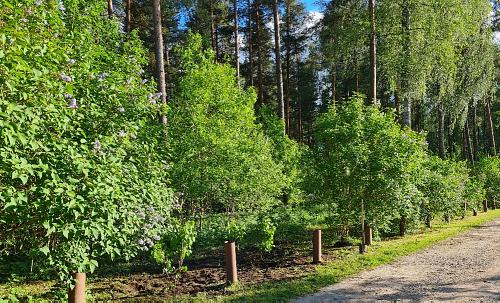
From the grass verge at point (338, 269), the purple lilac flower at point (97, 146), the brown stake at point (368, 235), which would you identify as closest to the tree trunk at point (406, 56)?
the grass verge at point (338, 269)

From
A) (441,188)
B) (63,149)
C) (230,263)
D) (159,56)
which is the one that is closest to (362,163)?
(230,263)

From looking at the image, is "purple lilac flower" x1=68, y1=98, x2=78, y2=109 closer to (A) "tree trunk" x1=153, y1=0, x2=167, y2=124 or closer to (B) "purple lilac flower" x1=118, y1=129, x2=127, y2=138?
(B) "purple lilac flower" x1=118, y1=129, x2=127, y2=138

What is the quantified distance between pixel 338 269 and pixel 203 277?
2655 mm

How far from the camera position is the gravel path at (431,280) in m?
6.34

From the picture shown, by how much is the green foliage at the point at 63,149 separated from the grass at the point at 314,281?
1177 mm

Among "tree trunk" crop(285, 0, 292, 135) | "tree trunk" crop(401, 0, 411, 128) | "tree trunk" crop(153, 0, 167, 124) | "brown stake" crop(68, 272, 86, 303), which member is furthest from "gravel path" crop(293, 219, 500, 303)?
Answer: "tree trunk" crop(285, 0, 292, 135)

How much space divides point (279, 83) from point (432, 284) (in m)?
13.2

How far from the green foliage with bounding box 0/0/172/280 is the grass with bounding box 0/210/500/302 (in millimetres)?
1177

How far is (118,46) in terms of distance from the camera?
956cm

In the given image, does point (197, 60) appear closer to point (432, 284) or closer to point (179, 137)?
point (179, 137)

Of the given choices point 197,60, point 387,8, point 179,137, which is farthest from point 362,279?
point 387,8

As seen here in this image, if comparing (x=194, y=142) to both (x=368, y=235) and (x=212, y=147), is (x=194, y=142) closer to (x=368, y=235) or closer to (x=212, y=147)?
(x=212, y=147)

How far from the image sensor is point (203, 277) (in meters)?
7.93

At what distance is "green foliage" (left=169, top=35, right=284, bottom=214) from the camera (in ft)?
35.7
